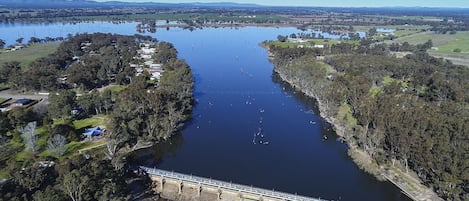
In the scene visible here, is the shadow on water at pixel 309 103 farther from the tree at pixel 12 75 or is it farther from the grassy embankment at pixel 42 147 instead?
the tree at pixel 12 75

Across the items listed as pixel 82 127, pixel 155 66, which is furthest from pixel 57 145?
pixel 155 66

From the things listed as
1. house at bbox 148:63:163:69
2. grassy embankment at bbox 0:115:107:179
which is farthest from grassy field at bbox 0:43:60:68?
grassy embankment at bbox 0:115:107:179

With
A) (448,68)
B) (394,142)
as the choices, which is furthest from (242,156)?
(448,68)

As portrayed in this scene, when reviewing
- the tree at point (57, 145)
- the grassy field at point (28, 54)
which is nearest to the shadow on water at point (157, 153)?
the tree at point (57, 145)

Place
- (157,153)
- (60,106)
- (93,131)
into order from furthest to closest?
(60,106)
(93,131)
(157,153)

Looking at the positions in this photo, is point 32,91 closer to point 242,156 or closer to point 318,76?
point 242,156

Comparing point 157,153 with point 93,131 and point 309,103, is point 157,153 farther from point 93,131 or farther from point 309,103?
point 309,103
